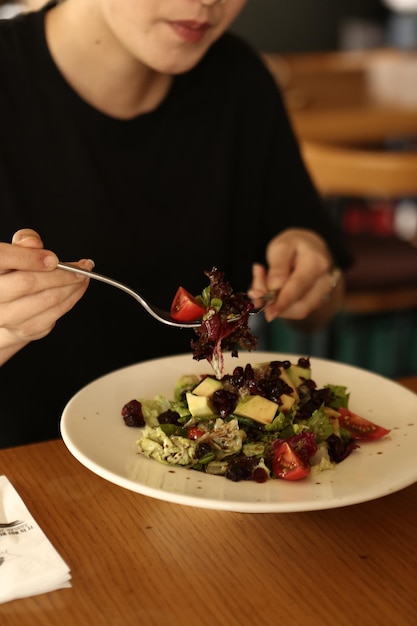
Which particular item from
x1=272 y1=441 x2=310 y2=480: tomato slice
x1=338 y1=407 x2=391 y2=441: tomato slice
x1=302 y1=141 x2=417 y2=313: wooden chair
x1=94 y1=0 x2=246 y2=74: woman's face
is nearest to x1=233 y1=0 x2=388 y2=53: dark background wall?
x1=302 y1=141 x2=417 y2=313: wooden chair

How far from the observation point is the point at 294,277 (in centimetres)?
154

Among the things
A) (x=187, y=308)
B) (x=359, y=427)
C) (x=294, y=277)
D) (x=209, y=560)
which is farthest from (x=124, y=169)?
(x=209, y=560)

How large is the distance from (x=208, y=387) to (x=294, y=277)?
1.47 feet

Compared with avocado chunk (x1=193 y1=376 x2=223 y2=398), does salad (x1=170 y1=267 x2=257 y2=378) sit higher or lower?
higher

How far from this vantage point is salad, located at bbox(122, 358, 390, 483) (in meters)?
1.06

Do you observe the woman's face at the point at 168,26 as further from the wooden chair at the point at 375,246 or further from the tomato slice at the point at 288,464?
the wooden chair at the point at 375,246

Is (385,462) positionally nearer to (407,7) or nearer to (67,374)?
(67,374)

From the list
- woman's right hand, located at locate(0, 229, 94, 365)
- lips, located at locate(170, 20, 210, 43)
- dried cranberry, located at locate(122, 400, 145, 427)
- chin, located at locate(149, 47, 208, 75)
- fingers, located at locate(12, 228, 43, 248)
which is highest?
lips, located at locate(170, 20, 210, 43)

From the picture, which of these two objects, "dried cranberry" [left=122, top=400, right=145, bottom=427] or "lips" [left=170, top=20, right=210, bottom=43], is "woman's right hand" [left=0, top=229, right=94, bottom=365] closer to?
"dried cranberry" [left=122, top=400, right=145, bottom=427]

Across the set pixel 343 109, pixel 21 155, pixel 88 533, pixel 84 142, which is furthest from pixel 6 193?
pixel 343 109

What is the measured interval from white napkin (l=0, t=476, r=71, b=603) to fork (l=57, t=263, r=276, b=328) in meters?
0.30

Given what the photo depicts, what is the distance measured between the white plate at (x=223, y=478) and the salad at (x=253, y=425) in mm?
17

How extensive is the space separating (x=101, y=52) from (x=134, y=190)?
273 mm

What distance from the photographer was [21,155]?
1.61 metres
